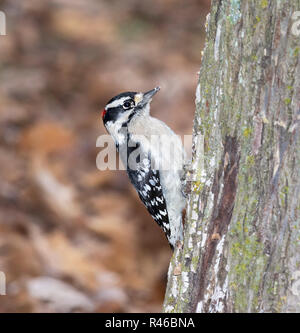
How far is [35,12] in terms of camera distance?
28.9ft

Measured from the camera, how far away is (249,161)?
2.39 metres

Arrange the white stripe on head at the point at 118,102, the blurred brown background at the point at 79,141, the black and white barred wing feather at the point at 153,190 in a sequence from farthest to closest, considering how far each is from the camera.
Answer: the blurred brown background at the point at 79,141, the white stripe on head at the point at 118,102, the black and white barred wing feather at the point at 153,190

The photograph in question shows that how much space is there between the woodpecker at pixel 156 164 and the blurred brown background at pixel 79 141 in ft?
3.60

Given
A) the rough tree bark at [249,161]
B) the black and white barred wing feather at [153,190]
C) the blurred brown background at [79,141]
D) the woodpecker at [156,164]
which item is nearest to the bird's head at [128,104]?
the woodpecker at [156,164]

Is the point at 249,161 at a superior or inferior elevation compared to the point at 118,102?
inferior

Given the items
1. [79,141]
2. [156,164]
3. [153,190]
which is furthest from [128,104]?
[79,141]

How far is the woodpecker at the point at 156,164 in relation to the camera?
3893 millimetres

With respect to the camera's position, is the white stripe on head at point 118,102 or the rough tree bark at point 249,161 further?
the white stripe on head at point 118,102

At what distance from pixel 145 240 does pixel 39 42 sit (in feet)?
14.1

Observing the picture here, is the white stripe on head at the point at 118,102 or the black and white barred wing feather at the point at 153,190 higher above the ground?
the white stripe on head at the point at 118,102

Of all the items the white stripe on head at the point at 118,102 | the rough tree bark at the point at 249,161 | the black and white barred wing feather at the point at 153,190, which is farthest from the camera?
the white stripe on head at the point at 118,102

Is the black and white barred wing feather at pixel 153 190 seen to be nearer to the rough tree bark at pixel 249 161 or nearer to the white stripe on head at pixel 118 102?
the white stripe on head at pixel 118 102

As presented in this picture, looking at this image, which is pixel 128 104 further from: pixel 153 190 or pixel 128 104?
pixel 153 190

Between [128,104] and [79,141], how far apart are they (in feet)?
8.97
